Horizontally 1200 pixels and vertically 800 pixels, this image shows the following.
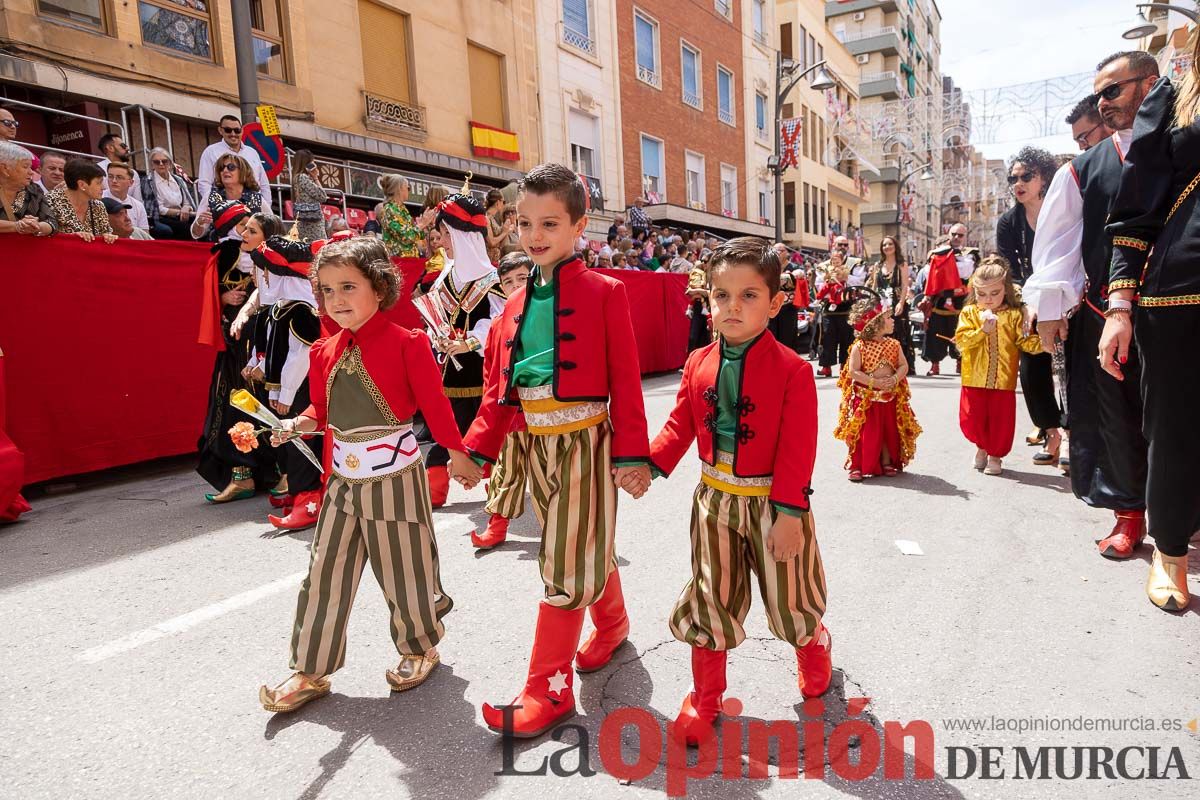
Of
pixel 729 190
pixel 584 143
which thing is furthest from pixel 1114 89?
pixel 729 190

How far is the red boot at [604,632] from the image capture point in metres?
2.78

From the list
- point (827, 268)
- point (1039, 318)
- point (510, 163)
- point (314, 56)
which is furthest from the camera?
point (510, 163)

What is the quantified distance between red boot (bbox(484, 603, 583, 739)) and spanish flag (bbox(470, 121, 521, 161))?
15.4 metres

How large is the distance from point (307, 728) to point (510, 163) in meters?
16.2

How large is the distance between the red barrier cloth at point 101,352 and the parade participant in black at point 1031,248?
676 cm

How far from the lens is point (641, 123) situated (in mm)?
21578

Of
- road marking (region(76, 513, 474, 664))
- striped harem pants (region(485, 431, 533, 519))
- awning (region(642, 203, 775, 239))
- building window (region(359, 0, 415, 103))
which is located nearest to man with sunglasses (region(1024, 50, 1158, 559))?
striped harem pants (region(485, 431, 533, 519))

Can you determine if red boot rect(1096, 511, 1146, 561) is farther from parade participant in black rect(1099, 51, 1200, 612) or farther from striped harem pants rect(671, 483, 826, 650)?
striped harem pants rect(671, 483, 826, 650)

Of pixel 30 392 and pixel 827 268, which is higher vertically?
pixel 827 268

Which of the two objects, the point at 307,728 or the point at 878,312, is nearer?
the point at 307,728

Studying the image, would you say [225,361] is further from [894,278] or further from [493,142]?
[493,142]

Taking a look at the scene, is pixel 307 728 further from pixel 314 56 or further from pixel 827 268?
pixel 314 56

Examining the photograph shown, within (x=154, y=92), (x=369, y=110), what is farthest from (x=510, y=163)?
(x=154, y=92)

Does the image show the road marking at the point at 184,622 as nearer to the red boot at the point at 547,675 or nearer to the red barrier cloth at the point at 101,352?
the red boot at the point at 547,675
